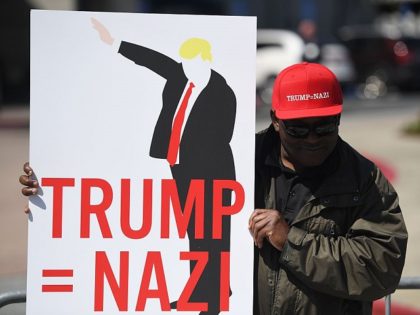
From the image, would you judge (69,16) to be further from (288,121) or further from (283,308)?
(283,308)

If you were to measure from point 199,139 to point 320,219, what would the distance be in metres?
0.45

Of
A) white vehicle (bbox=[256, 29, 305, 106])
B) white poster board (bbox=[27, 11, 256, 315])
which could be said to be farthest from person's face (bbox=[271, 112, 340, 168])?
white vehicle (bbox=[256, 29, 305, 106])

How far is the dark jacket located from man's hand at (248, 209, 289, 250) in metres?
0.02

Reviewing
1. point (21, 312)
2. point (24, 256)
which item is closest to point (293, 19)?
point (24, 256)

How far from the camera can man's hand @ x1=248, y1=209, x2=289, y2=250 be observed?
2.49 metres

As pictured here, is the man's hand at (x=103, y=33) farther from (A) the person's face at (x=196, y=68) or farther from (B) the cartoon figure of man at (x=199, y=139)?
(A) the person's face at (x=196, y=68)

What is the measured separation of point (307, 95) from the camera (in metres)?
2.45

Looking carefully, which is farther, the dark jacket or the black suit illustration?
the black suit illustration

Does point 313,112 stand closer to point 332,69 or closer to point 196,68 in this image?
point 196,68

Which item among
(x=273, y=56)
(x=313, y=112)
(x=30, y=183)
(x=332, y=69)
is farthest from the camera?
(x=332, y=69)

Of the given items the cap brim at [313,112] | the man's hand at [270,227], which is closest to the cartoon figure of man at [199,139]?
the man's hand at [270,227]

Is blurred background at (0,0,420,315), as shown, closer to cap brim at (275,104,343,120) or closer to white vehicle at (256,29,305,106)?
white vehicle at (256,29,305,106)

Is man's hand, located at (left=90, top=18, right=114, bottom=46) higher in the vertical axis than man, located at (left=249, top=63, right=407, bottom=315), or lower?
higher

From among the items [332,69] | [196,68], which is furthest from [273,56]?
[196,68]
